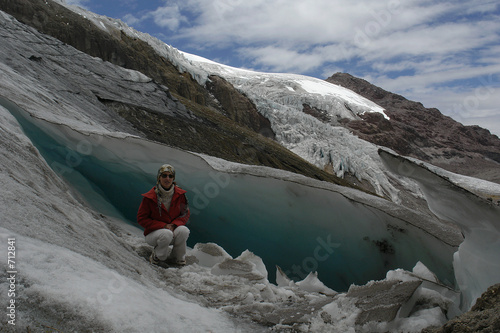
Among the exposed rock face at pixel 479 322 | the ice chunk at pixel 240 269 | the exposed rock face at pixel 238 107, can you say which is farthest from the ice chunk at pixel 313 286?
the exposed rock face at pixel 238 107

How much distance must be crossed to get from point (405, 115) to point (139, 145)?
79548 mm

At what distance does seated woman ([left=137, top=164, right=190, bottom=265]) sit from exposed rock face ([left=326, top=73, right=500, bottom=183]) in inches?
2040

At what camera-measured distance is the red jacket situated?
369 centimetres

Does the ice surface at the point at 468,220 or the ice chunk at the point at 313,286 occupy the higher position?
the ice surface at the point at 468,220

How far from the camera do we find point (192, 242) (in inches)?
210

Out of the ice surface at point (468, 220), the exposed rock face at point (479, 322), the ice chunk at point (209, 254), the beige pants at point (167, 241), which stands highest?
the ice surface at point (468, 220)

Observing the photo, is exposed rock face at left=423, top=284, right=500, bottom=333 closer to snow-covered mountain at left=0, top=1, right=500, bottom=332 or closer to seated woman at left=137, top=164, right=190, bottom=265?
snow-covered mountain at left=0, top=1, right=500, bottom=332

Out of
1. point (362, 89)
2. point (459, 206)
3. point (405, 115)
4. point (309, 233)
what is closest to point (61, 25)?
point (309, 233)

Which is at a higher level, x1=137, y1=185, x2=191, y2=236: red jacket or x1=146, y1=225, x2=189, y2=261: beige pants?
x1=137, y1=185, x2=191, y2=236: red jacket

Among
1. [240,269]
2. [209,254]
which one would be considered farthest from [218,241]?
[240,269]

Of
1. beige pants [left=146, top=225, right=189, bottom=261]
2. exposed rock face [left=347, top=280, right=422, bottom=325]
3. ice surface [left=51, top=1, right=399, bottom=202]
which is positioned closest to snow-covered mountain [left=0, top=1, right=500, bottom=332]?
exposed rock face [left=347, top=280, right=422, bottom=325]

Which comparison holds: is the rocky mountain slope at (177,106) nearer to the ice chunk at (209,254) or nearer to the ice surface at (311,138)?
the ice surface at (311,138)

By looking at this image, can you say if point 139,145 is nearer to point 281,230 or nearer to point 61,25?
point 281,230

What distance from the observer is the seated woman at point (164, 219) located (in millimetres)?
3645
